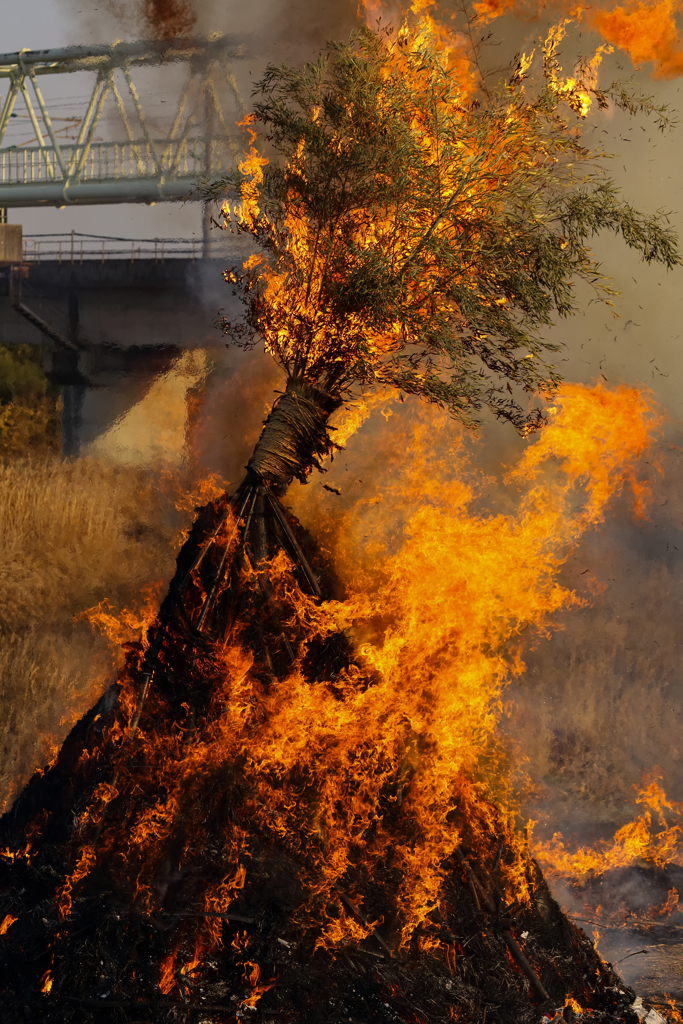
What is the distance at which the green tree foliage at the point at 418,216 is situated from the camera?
25.0 feet

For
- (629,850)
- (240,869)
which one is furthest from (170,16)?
(629,850)

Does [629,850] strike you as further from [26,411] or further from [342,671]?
[26,411]

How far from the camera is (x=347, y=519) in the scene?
1114 cm

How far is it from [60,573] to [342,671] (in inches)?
320

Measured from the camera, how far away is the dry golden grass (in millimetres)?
11922

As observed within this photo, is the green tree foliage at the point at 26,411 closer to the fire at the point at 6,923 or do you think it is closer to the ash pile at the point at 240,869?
the ash pile at the point at 240,869

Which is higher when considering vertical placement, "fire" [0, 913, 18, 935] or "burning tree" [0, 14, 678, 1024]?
"burning tree" [0, 14, 678, 1024]

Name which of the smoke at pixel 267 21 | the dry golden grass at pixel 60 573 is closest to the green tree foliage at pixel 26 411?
the dry golden grass at pixel 60 573

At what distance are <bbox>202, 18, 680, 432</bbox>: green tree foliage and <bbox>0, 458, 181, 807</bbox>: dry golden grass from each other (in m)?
6.13

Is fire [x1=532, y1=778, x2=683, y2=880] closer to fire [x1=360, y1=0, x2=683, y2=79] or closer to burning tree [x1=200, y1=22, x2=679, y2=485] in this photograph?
burning tree [x1=200, y1=22, x2=679, y2=485]

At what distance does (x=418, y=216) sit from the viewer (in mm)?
7750

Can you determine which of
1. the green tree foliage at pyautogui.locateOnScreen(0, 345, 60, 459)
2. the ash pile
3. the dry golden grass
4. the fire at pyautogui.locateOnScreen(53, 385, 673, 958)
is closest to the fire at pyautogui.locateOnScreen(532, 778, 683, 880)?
the fire at pyautogui.locateOnScreen(53, 385, 673, 958)

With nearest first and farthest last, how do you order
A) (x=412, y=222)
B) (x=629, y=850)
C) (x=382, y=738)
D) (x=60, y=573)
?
(x=412, y=222), (x=382, y=738), (x=629, y=850), (x=60, y=573)

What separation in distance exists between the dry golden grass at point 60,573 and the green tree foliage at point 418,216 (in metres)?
6.13
